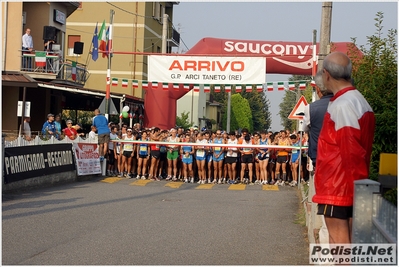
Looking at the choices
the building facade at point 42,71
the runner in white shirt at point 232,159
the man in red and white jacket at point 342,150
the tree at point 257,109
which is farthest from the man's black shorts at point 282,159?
the tree at point 257,109

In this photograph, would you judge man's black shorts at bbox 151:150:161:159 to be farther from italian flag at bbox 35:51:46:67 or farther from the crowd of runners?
→ italian flag at bbox 35:51:46:67

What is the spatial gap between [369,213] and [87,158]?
1831 centimetres

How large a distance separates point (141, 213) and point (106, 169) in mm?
10685

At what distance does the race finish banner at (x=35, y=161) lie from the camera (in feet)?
53.1

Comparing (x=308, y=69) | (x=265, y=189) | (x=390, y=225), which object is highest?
(x=308, y=69)

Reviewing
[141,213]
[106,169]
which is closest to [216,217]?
[141,213]

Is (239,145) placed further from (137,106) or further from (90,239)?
(137,106)

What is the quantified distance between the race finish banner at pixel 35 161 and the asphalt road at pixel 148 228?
537 millimetres

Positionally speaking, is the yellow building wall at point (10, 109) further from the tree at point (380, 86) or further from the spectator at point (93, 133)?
the tree at point (380, 86)

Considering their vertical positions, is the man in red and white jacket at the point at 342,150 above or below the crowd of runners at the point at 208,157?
above

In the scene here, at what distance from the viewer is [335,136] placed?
199 inches

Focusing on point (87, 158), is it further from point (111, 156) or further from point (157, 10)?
point (157, 10)

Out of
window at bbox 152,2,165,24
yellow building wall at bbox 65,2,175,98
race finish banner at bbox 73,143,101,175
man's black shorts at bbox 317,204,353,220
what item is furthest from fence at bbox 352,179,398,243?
window at bbox 152,2,165,24

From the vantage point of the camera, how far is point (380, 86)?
1181 centimetres
